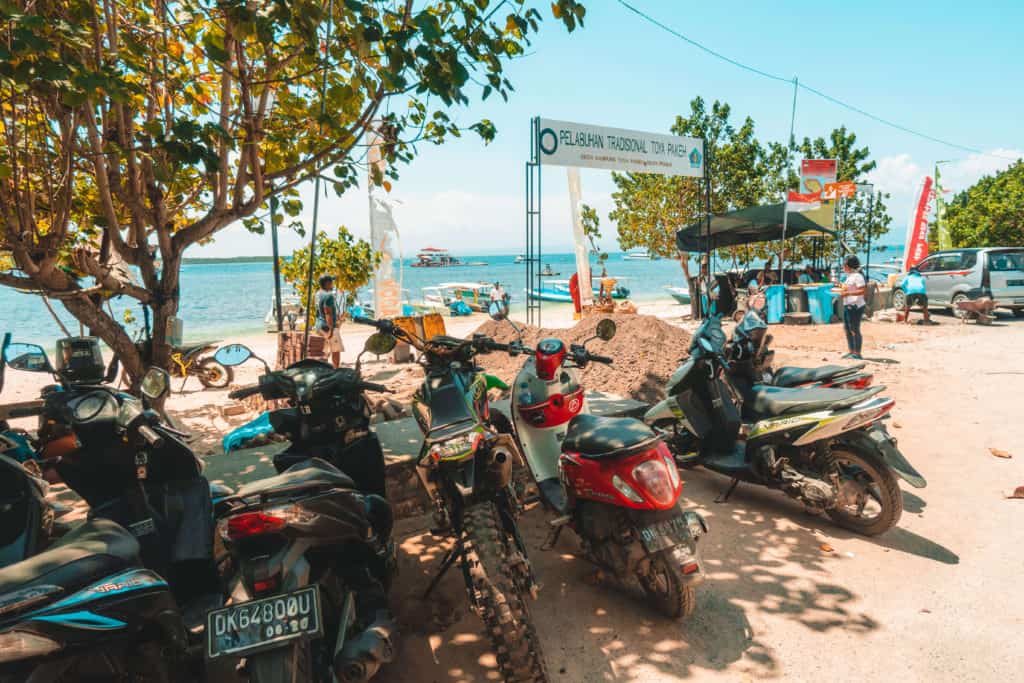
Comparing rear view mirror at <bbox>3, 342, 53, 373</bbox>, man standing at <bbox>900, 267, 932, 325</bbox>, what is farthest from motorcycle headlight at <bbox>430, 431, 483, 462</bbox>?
man standing at <bbox>900, 267, 932, 325</bbox>

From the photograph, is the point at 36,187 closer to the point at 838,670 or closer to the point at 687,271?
the point at 838,670

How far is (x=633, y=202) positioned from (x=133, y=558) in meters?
19.8

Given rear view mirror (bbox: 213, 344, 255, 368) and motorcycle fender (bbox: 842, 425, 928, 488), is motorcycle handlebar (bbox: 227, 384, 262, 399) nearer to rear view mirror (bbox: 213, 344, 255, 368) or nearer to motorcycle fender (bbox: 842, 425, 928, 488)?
rear view mirror (bbox: 213, 344, 255, 368)

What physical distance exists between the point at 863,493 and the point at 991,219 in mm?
23343

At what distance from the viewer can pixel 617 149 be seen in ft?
34.2

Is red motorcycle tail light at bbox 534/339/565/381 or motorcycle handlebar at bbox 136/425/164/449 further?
red motorcycle tail light at bbox 534/339/565/381

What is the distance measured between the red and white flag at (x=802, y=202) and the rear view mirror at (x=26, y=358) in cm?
1462

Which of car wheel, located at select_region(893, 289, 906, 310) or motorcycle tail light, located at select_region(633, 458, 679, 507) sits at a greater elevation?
car wheel, located at select_region(893, 289, 906, 310)

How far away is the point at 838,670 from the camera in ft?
8.66

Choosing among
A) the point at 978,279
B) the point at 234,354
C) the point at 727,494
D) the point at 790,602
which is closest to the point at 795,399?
the point at 727,494

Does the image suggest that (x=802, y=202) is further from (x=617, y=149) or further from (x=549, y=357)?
(x=549, y=357)

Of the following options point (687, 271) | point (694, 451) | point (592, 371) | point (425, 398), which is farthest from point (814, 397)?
point (687, 271)

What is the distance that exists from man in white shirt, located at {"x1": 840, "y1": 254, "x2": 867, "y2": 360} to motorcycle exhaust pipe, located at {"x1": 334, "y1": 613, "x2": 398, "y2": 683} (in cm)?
1002

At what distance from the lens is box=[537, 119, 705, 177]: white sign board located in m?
9.57
